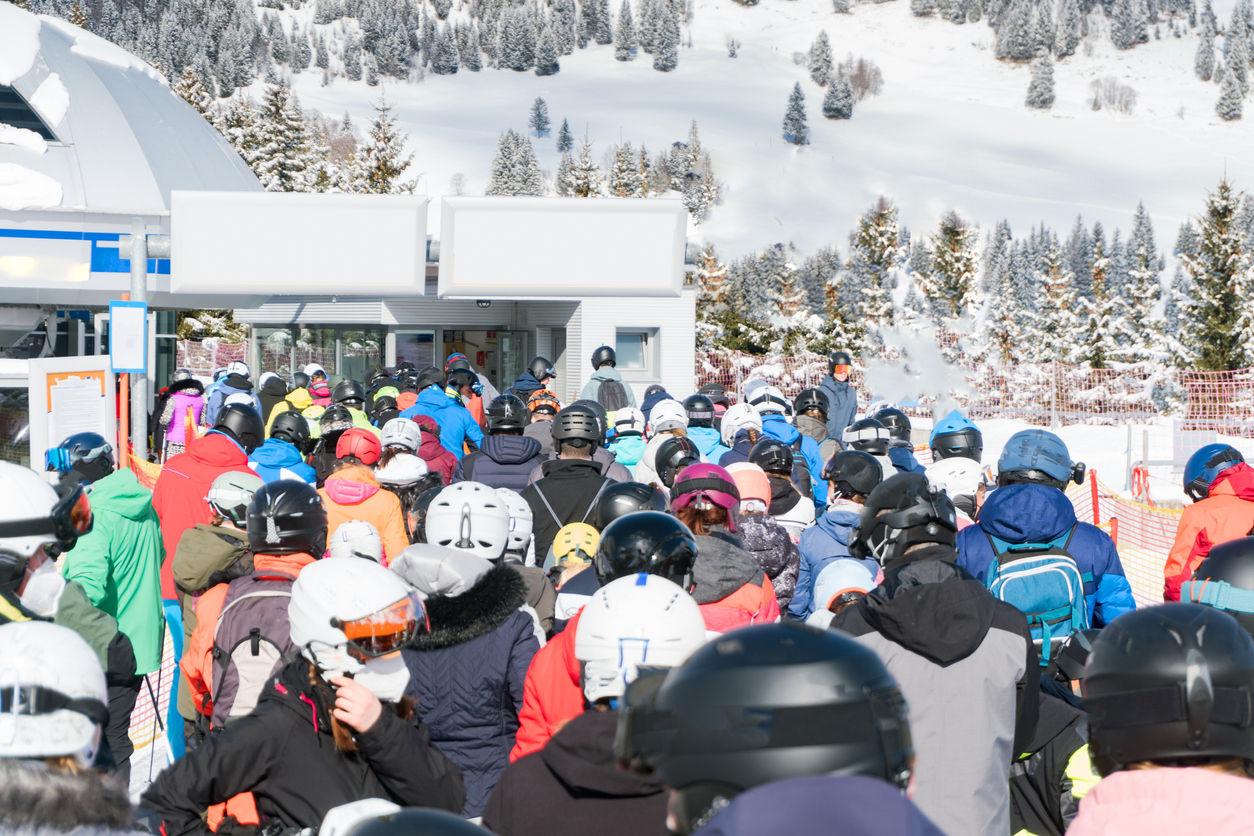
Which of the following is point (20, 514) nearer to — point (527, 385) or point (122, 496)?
point (122, 496)

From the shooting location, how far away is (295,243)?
11.3 m

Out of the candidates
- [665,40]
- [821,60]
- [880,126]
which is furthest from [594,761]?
[665,40]

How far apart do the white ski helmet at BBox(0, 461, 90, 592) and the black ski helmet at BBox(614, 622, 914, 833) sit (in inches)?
100

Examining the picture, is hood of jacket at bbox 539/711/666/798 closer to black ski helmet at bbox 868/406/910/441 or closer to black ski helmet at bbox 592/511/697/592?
black ski helmet at bbox 592/511/697/592

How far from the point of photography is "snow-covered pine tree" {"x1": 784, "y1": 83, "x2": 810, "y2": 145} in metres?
125

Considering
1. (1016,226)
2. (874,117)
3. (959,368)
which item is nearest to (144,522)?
(959,368)

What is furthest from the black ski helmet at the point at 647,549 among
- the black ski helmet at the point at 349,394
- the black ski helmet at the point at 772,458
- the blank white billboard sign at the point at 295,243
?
the blank white billboard sign at the point at 295,243

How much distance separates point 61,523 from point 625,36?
154074 mm

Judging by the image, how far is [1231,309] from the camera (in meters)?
36.9

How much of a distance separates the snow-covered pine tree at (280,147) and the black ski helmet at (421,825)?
52864 millimetres

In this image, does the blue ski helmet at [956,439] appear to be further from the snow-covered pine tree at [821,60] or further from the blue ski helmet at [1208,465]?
the snow-covered pine tree at [821,60]

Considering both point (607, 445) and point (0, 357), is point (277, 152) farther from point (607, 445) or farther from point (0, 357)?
point (607, 445)

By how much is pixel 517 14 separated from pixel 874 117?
49426 mm

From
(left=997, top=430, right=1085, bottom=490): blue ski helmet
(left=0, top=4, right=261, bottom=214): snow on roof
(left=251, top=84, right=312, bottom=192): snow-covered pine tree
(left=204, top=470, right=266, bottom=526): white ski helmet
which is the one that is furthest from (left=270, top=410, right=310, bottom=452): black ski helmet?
(left=251, top=84, right=312, bottom=192): snow-covered pine tree
